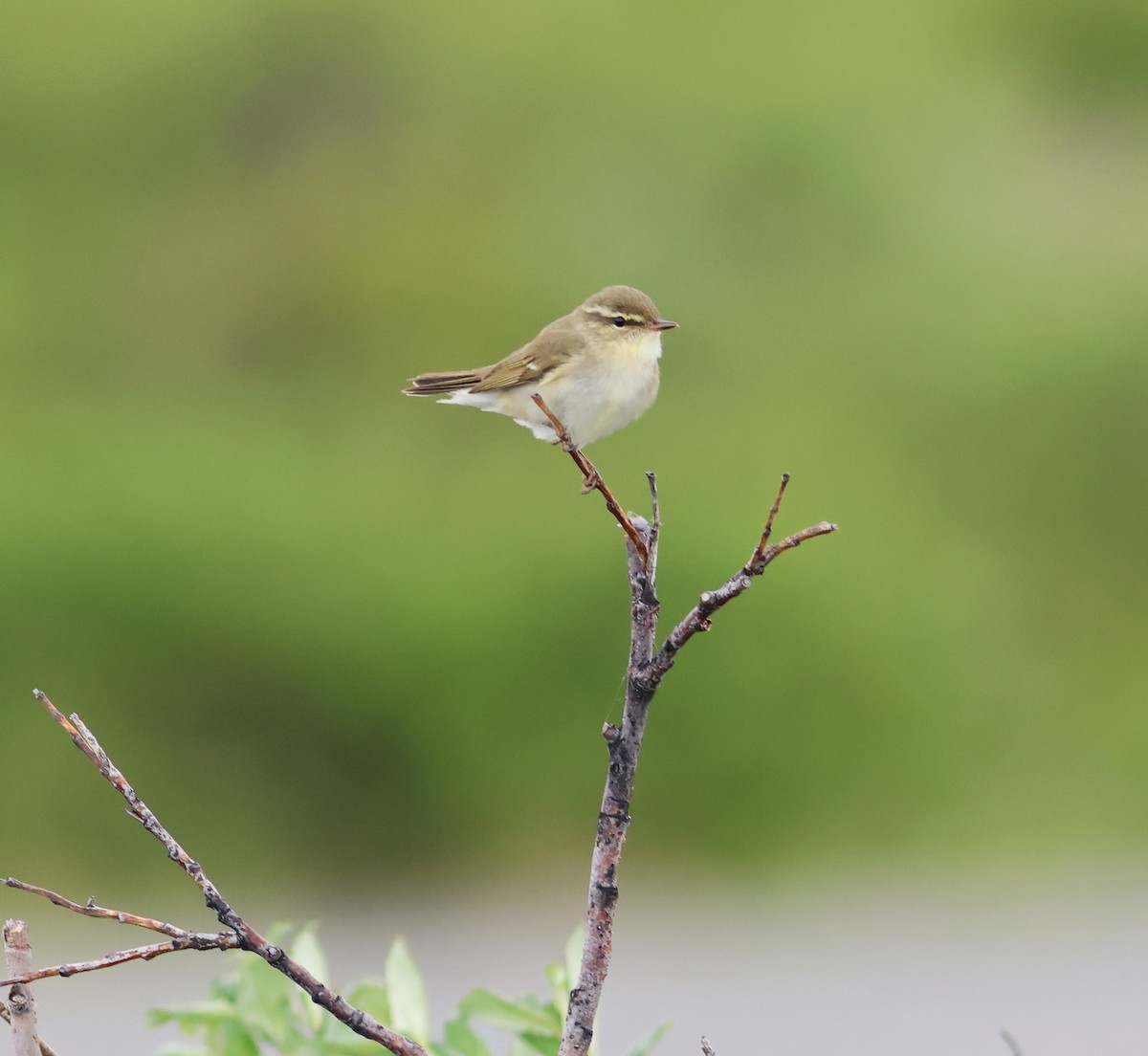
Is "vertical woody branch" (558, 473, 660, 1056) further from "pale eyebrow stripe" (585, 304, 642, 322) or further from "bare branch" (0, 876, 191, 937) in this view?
"pale eyebrow stripe" (585, 304, 642, 322)

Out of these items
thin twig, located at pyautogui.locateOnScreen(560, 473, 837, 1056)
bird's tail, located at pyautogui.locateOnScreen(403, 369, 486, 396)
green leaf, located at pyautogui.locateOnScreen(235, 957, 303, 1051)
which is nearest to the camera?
thin twig, located at pyautogui.locateOnScreen(560, 473, 837, 1056)

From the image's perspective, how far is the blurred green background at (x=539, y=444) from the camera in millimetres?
9273

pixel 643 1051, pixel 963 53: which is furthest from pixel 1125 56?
pixel 643 1051

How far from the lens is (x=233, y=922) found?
5.41 ft

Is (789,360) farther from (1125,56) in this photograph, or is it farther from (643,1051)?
(643,1051)

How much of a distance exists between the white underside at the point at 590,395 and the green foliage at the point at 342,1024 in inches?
64.7

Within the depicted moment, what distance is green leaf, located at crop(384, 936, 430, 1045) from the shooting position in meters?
2.72

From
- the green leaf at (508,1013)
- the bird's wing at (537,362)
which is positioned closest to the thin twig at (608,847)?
the green leaf at (508,1013)

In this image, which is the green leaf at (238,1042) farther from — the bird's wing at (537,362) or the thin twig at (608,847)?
the bird's wing at (537,362)

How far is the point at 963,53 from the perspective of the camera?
562 inches

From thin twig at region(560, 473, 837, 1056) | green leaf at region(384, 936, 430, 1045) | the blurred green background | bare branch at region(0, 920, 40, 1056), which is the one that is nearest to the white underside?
green leaf at region(384, 936, 430, 1045)

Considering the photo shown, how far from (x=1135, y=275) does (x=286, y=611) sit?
24.3ft

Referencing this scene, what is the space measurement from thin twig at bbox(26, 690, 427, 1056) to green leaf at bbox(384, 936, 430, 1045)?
993 mm

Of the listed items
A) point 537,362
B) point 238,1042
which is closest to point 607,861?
point 238,1042
